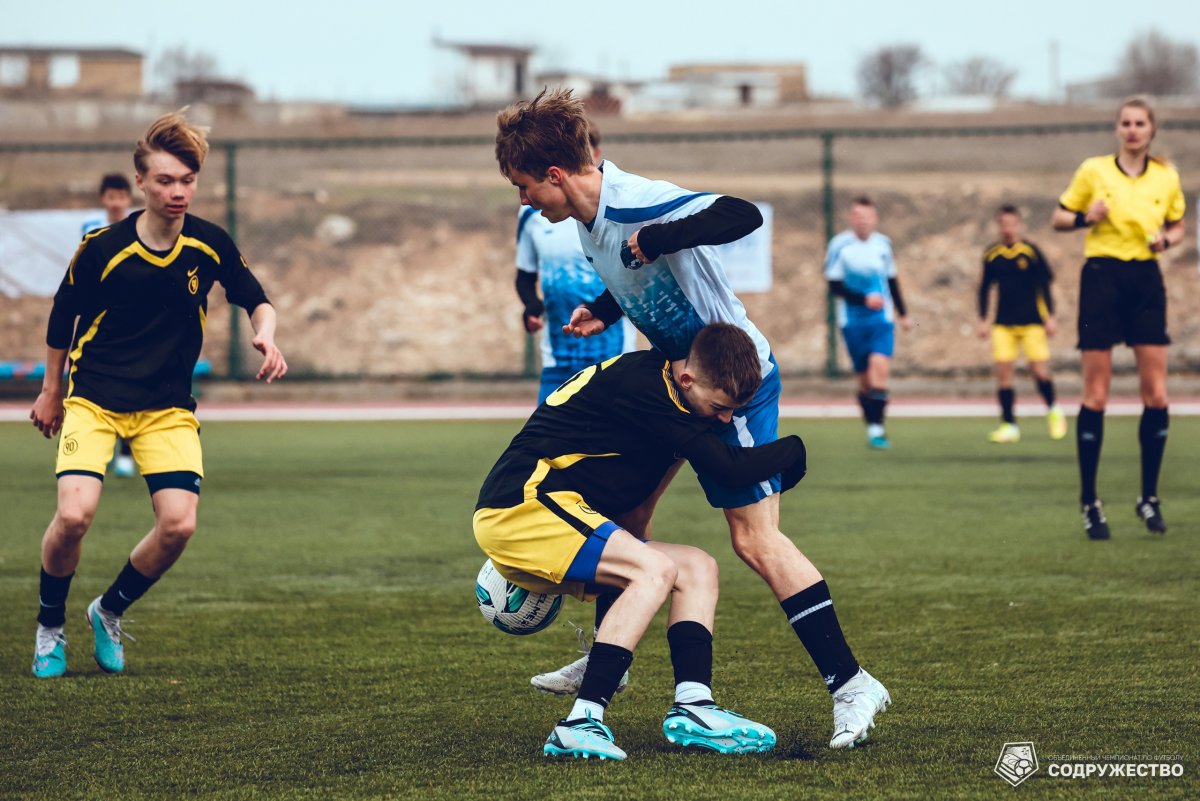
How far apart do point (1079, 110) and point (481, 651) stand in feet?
139

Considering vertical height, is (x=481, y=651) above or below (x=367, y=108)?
below

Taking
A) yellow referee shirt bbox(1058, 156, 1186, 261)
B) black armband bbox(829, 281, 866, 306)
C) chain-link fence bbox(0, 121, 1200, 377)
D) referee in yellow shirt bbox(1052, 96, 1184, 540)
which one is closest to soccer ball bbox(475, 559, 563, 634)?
referee in yellow shirt bbox(1052, 96, 1184, 540)

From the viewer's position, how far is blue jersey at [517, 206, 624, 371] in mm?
8266

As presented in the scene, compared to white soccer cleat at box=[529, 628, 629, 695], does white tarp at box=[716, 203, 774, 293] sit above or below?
above

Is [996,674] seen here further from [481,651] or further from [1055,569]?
[1055,569]

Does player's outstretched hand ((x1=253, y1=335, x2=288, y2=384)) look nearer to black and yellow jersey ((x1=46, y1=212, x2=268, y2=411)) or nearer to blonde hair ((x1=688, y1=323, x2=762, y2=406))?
black and yellow jersey ((x1=46, y1=212, x2=268, y2=411))

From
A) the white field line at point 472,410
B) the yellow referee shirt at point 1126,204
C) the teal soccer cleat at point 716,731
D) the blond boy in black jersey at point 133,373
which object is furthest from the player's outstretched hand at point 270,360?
the white field line at point 472,410

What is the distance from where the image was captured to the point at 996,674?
202 inches

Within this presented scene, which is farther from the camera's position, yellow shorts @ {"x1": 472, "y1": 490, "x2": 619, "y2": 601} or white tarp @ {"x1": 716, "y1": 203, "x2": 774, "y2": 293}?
white tarp @ {"x1": 716, "y1": 203, "x2": 774, "y2": 293}

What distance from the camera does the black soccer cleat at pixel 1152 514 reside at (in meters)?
8.27

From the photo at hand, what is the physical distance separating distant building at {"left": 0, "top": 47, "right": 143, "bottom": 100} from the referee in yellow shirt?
221ft

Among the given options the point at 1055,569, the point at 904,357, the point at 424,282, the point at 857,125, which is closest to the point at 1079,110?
the point at 857,125

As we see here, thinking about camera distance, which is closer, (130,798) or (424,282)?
(130,798)

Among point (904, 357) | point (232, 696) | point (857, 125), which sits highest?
point (857, 125)
